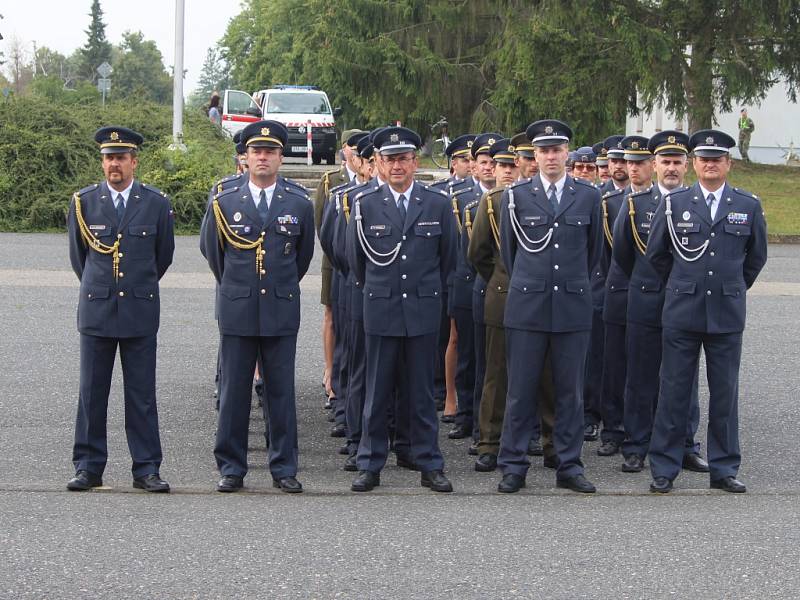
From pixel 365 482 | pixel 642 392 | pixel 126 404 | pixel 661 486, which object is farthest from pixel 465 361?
pixel 126 404

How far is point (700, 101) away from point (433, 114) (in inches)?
460

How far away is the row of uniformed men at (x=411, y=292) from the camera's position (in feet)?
25.5

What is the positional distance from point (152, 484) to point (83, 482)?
40cm

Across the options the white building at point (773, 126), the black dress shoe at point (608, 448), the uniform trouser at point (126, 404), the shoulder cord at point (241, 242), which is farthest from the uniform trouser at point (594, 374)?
the white building at point (773, 126)

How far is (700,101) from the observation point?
27375 millimetres

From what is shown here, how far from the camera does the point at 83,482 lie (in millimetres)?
7613

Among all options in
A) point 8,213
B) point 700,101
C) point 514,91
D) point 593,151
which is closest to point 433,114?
point 514,91

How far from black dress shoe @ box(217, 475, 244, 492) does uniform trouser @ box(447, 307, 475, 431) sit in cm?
239

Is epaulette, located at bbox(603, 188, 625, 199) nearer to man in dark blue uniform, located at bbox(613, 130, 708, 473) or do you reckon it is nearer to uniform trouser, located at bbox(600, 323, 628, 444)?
man in dark blue uniform, located at bbox(613, 130, 708, 473)

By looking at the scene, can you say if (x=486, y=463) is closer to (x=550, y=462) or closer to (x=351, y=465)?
(x=550, y=462)

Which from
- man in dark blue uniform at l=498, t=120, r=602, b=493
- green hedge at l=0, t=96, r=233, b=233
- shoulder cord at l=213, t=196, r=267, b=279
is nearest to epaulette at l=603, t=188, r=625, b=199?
man in dark blue uniform at l=498, t=120, r=602, b=493

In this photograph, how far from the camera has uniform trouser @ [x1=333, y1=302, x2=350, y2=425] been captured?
370 inches

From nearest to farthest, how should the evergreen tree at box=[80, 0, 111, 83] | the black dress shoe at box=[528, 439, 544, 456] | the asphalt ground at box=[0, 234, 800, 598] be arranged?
the asphalt ground at box=[0, 234, 800, 598] → the black dress shoe at box=[528, 439, 544, 456] → the evergreen tree at box=[80, 0, 111, 83]

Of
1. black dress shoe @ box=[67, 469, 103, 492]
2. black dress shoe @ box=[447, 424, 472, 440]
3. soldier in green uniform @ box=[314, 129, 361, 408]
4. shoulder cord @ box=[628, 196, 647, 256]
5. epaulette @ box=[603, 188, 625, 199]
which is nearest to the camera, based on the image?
black dress shoe @ box=[67, 469, 103, 492]
